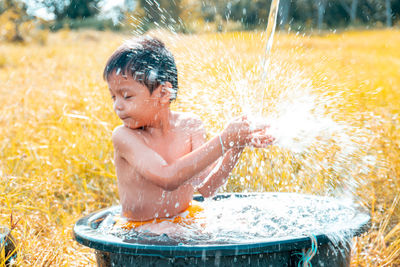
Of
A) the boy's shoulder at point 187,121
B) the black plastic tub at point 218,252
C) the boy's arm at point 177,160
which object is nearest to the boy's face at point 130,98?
the boy's arm at point 177,160

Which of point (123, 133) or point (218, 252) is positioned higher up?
point (123, 133)

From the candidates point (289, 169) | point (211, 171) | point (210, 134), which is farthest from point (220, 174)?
point (289, 169)

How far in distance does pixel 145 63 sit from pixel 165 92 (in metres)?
0.16

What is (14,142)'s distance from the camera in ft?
11.0

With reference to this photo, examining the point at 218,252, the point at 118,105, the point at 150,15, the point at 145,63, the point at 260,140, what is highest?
the point at 150,15

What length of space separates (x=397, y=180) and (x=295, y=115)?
1018 millimetres

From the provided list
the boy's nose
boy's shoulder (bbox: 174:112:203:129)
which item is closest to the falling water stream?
boy's shoulder (bbox: 174:112:203:129)

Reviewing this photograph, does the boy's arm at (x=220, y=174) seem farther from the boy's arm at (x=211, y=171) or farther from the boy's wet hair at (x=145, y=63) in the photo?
the boy's wet hair at (x=145, y=63)

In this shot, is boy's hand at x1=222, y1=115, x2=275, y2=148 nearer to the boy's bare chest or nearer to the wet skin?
the wet skin

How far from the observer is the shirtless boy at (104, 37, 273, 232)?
5.89 feet

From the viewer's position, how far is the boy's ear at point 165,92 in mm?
2003

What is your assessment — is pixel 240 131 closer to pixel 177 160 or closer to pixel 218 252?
pixel 177 160

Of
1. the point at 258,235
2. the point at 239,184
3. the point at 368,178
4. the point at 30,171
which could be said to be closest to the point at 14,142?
the point at 30,171

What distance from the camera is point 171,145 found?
2.11 metres
